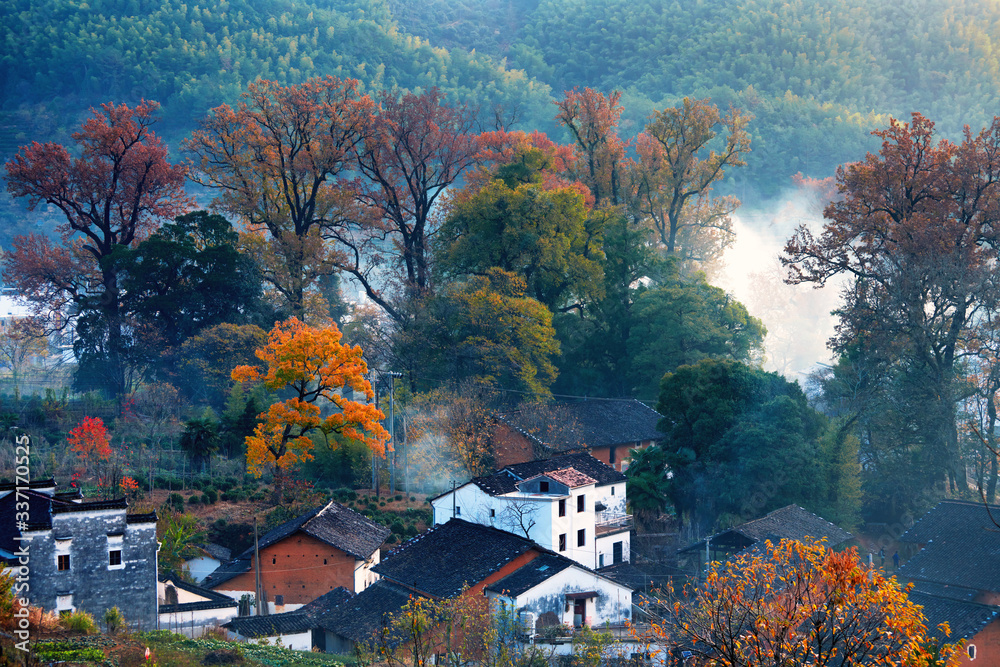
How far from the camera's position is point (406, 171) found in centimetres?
5328

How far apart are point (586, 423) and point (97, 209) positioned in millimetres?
28254

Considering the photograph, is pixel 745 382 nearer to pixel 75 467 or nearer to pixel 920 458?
pixel 920 458

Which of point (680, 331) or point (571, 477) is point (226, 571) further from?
point (680, 331)

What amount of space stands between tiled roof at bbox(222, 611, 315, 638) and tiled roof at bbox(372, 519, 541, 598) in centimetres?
321

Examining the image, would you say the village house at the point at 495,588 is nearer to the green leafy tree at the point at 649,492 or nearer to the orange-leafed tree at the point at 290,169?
the green leafy tree at the point at 649,492

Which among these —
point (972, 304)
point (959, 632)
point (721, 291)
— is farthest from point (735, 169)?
point (959, 632)

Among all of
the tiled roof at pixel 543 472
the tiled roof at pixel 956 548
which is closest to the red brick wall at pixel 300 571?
the tiled roof at pixel 543 472

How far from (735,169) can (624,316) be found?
198 feet

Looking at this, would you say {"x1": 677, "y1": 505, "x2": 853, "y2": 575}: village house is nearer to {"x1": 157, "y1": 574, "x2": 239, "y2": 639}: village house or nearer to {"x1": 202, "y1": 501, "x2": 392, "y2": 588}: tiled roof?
{"x1": 202, "y1": 501, "x2": 392, "y2": 588}: tiled roof

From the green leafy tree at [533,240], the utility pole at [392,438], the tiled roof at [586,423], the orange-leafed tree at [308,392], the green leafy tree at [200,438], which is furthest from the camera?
the green leafy tree at [533,240]

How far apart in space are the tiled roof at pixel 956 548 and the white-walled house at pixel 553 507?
388 inches

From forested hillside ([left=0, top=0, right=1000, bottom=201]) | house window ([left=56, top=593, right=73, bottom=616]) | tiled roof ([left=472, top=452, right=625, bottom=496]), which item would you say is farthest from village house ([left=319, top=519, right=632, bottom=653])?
forested hillside ([left=0, top=0, right=1000, bottom=201])

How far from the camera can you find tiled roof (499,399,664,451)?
41969 millimetres

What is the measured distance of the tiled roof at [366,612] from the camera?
26578mm
